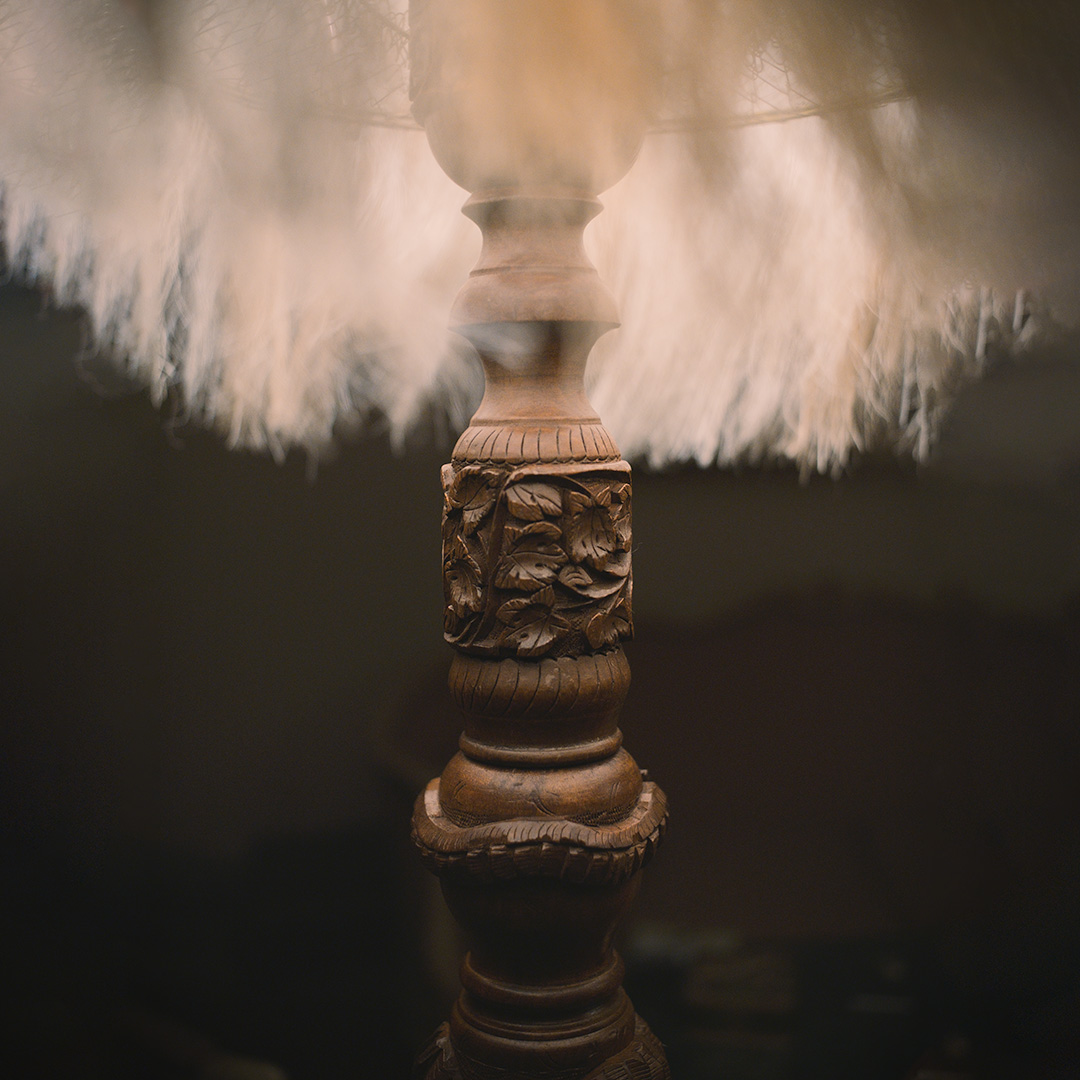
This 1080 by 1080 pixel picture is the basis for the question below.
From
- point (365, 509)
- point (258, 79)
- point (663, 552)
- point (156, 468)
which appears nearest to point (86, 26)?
point (258, 79)

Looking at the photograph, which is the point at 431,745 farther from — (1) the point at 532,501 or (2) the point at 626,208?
(2) the point at 626,208

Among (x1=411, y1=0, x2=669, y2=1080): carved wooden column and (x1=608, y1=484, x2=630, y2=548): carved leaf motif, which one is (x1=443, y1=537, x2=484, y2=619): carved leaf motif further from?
(x1=608, y1=484, x2=630, y2=548): carved leaf motif

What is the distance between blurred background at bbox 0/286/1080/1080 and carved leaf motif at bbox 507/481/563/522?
51 centimetres

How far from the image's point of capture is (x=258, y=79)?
1.38m

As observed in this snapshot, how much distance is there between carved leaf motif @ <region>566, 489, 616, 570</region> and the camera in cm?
116

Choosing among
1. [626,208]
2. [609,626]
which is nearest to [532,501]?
[609,626]

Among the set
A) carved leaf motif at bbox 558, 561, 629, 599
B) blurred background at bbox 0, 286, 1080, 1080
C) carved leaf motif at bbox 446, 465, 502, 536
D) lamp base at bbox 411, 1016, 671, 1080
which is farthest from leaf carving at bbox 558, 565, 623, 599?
lamp base at bbox 411, 1016, 671, 1080

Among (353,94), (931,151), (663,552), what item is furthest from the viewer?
(663,552)

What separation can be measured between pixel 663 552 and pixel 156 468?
79 cm

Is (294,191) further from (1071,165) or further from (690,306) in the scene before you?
(1071,165)

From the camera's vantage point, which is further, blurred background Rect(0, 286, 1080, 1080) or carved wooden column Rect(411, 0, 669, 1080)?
blurred background Rect(0, 286, 1080, 1080)

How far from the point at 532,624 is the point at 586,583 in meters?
0.08

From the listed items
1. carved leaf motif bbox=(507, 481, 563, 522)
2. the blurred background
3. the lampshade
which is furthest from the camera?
the blurred background

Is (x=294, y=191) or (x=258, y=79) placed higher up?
(x=258, y=79)
